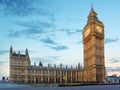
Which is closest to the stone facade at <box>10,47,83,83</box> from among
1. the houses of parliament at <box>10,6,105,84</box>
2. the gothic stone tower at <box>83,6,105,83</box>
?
the houses of parliament at <box>10,6,105,84</box>

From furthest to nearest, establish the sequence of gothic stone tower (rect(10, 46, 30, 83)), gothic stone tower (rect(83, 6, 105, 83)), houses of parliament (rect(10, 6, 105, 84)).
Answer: gothic stone tower (rect(10, 46, 30, 83)), houses of parliament (rect(10, 6, 105, 84)), gothic stone tower (rect(83, 6, 105, 83))

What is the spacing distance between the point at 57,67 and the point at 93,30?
3315cm

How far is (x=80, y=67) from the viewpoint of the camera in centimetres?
13462

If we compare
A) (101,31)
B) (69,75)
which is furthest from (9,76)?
(101,31)

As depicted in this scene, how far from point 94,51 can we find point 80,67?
3210cm

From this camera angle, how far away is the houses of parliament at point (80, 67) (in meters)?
107

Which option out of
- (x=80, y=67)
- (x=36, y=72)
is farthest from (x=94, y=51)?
(x=36, y=72)

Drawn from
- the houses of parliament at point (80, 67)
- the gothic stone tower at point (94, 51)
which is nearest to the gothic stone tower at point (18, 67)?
the houses of parliament at point (80, 67)

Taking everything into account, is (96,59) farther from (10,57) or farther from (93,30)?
(10,57)

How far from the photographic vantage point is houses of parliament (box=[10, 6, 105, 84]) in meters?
107

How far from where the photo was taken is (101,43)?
112 meters

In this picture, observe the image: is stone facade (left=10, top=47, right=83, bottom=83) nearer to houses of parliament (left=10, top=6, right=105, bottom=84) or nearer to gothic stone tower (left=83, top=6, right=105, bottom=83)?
houses of parliament (left=10, top=6, right=105, bottom=84)

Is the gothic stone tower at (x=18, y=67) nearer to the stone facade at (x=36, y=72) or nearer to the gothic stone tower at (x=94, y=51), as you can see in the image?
the stone facade at (x=36, y=72)

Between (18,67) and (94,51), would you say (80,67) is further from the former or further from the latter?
(18,67)
